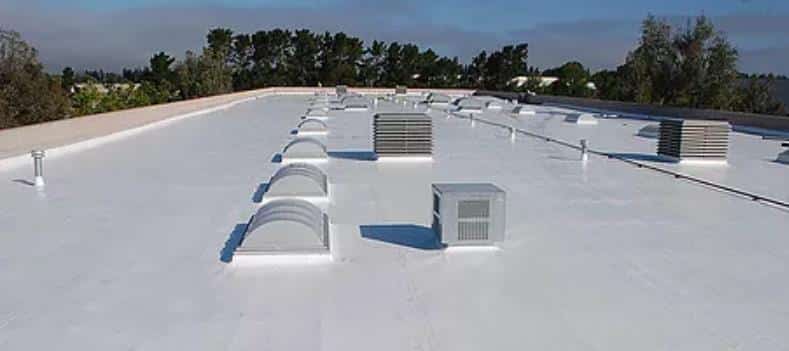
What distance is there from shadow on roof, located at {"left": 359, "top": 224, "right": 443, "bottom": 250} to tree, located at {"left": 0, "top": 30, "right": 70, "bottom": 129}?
2932 centimetres

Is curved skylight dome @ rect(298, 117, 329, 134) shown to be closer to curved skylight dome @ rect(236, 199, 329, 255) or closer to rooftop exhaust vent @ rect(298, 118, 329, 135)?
rooftop exhaust vent @ rect(298, 118, 329, 135)

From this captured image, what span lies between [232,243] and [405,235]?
153cm

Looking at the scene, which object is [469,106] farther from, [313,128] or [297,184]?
[297,184]

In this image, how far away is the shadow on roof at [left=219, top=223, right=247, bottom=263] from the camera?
551cm

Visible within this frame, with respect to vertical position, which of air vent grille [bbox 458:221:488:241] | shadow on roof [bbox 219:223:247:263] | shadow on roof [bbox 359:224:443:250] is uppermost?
air vent grille [bbox 458:221:488:241]

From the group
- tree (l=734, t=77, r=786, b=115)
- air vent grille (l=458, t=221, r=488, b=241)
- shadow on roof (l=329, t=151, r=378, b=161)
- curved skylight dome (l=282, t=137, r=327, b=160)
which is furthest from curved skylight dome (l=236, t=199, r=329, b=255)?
tree (l=734, t=77, r=786, b=115)

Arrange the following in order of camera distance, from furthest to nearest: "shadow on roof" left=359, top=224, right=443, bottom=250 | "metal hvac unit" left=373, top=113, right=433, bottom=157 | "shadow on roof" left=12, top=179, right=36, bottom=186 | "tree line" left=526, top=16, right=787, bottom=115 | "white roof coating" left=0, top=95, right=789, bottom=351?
"tree line" left=526, top=16, right=787, bottom=115
"metal hvac unit" left=373, top=113, right=433, bottom=157
"shadow on roof" left=12, top=179, right=36, bottom=186
"shadow on roof" left=359, top=224, right=443, bottom=250
"white roof coating" left=0, top=95, right=789, bottom=351

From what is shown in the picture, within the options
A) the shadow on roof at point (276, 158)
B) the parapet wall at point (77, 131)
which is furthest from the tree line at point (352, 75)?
the shadow on roof at point (276, 158)

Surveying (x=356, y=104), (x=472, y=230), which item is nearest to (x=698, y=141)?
(x=472, y=230)

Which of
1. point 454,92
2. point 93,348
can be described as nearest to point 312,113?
point 93,348

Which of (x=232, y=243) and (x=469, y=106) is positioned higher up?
(x=469, y=106)

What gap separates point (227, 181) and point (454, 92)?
47148mm

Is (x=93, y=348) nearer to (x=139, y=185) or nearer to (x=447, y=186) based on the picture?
(x=447, y=186)

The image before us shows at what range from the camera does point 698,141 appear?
1187 centimetres
